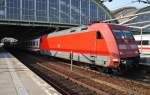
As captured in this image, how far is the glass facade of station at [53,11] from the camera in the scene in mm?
62531

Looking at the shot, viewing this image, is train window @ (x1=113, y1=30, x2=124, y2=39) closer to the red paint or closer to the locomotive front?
the locomotive front

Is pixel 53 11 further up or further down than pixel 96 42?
further up

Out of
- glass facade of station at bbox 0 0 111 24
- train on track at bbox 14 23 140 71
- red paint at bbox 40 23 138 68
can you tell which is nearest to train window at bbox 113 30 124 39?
train on track at bbox 14 23 140 71

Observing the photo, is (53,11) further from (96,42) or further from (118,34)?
(118,34)

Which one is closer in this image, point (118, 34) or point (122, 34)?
point (118, 34)

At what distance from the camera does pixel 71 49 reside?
79.9ft

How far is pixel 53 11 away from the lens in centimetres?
6612

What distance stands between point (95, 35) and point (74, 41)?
177 inches

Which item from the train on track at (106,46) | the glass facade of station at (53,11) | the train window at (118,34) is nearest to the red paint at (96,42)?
the train on track at (106,46)

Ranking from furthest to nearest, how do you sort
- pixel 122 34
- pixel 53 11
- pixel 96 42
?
pixel 53 11, pixel 96 42, pixel 122 34

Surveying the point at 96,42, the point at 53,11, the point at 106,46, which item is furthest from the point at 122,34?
the point at 53,11

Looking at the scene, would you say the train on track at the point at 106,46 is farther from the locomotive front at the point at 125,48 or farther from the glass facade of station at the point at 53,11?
the glass facade of station at the point at 53,11

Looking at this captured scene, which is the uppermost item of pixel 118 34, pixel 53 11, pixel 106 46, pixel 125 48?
pixel 53 11

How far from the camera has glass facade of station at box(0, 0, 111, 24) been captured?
62531 millimetres
